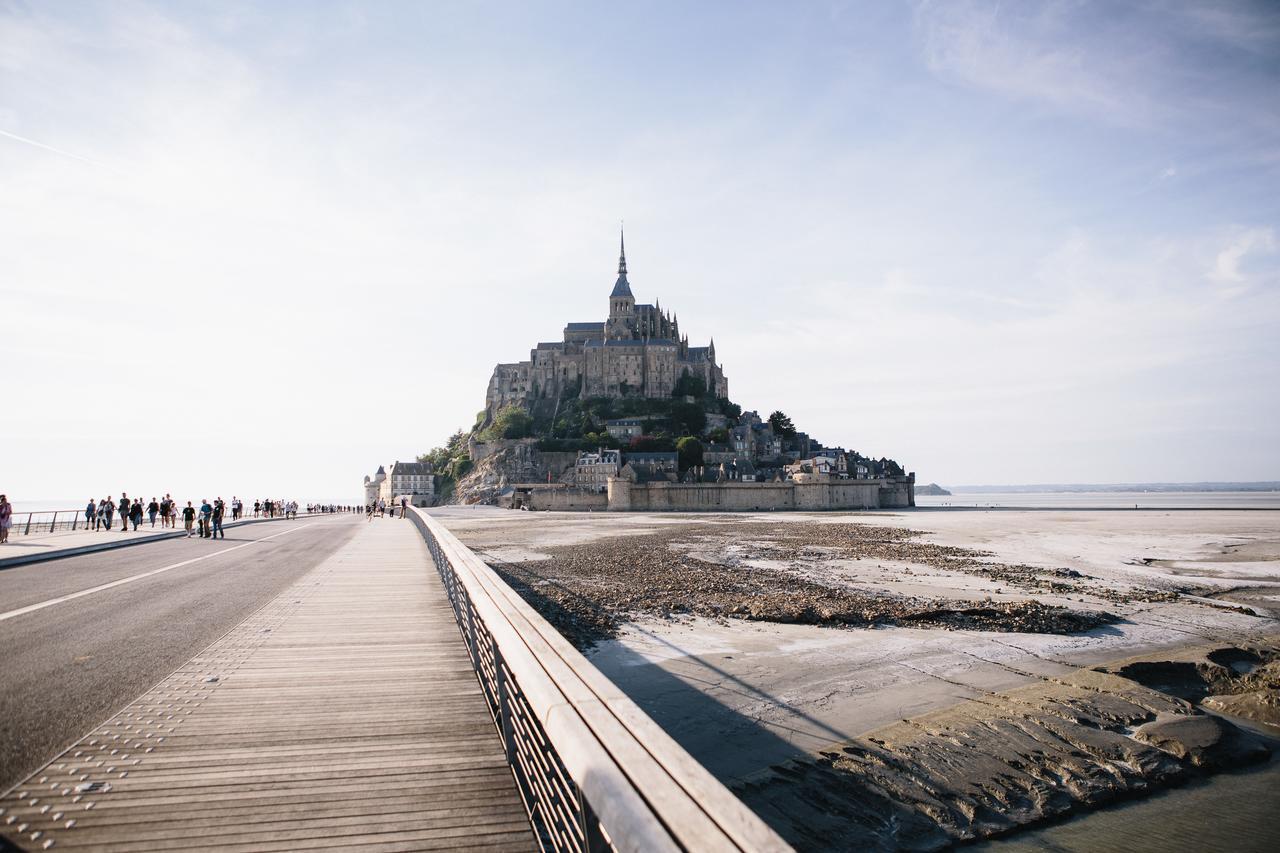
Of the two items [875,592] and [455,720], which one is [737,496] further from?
[455,720]

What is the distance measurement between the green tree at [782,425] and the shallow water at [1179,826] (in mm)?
101269

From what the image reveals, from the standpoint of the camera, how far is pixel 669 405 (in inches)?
4021

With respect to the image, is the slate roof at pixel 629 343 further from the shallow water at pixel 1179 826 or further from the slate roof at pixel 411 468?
the shallow water at pixel 1179 826

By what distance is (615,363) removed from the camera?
4259 inches

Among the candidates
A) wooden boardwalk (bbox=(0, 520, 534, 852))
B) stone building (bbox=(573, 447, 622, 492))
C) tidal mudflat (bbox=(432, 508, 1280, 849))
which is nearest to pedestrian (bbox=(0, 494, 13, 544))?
tidal mudflat (bbox=(432, 508, 1280, 849))

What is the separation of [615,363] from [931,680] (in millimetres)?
100391

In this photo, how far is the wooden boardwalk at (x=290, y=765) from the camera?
10.2ft

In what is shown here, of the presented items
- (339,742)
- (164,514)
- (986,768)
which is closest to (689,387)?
(164,514)

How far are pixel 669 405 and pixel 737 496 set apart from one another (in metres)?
25.7

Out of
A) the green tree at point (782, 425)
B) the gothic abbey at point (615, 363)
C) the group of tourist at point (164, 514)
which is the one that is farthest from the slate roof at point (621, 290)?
the group of tourist at point (164, 514)

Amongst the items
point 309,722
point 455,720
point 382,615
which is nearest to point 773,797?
point 455,720

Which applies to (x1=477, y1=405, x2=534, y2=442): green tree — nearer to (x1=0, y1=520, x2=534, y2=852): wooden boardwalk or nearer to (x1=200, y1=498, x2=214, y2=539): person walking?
(x1=200, y1=498, x2=214, y2=539): person walking

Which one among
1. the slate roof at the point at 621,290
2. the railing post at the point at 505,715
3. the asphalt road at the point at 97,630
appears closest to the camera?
the railing post at the point at 505,715

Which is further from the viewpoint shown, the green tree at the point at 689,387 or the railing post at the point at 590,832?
the green tree at the point at 689,387
